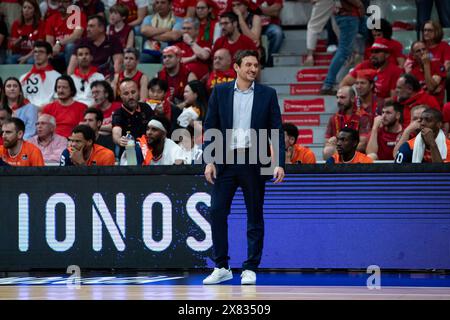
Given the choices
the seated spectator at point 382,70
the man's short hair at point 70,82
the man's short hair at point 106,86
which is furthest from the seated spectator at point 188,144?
the seated spectator at point 382,70

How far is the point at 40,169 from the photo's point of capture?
→ 11477mm

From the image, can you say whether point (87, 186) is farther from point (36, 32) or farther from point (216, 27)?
point (36, 32)

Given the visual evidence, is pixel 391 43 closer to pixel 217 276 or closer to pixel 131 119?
pixel 131 119

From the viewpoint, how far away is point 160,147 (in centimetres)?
1222

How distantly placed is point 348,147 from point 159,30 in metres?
5.75

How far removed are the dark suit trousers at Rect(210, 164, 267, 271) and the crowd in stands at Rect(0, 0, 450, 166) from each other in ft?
8.53

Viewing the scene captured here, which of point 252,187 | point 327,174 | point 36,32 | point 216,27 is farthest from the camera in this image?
point 36,32

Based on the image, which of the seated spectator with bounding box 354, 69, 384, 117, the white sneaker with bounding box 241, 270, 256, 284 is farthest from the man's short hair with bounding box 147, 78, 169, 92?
the white sneaker with bounding box 241, 270, 256, 284

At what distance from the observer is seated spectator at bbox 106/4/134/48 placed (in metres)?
16.6

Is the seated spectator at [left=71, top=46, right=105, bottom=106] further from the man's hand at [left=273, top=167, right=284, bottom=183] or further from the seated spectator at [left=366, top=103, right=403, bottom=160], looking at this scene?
the man's hand at [left=273, top=167, right=284, bottom=183]

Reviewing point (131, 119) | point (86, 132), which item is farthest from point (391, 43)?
point (86, 132)
